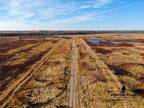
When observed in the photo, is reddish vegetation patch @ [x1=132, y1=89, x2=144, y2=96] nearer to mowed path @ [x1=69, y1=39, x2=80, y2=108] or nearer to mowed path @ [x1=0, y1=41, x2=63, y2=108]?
mowed path @ [x1=69, y1=39, x2=80, y2=108]

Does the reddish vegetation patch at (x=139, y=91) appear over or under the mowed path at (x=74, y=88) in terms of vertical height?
under

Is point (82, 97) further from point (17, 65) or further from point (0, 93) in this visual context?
point (17, 65)

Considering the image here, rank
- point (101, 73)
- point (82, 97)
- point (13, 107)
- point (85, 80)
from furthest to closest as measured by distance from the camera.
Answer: point (101, 73) < point (85, 80) < point (82, 97) < point (13, 107)

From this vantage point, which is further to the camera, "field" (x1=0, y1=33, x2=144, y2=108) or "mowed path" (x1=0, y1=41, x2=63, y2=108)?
"mowed path" (x1=0, y1=41, x2=63, y2=108)

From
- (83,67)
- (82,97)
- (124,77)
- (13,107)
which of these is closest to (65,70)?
(83,67)

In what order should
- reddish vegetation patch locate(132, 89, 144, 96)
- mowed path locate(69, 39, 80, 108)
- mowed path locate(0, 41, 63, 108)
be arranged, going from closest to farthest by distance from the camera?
mowed path locate(69, 39, 80, 108) → mowed path locate(0, 41, 63, 108) → reddish vegetation patch locate(132, 89, 144, 96)

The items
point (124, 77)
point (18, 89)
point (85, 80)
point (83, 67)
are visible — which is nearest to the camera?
point (18, 89)

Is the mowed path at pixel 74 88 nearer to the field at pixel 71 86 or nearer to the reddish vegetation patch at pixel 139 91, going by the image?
the field at pixel 71 86

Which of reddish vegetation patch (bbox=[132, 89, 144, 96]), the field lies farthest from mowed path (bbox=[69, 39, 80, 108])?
reddish vegetation patch (bbox=[132, 89, 144, 96])

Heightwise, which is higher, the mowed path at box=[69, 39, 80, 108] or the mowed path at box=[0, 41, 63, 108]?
the mowed path at box=[69, 39, 80, 108]

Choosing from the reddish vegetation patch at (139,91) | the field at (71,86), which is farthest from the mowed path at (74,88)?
the reddish vegetation patch at (139,91)

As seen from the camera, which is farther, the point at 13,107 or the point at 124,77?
the point at 124,77
